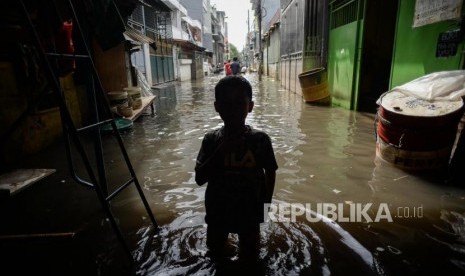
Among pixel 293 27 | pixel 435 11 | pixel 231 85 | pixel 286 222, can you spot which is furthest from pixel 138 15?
pixel 231 85

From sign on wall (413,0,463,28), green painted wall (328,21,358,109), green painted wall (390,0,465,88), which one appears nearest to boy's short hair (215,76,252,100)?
green painted wall (390,0,465,88)

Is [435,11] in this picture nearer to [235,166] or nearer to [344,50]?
[344,50]

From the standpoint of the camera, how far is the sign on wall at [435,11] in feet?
15.8

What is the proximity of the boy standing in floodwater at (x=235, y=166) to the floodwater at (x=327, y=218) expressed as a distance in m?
0.60

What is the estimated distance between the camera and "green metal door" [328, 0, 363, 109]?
9.22m

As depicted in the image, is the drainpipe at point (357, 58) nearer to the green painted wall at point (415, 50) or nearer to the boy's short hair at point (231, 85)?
the green painted wall at point (415, 50)

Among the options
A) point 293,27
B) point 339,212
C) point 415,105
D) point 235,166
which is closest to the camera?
point 235,166

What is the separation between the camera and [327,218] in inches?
131

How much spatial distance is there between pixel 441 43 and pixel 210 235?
5.45 metres

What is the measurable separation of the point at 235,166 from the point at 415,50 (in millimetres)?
5931

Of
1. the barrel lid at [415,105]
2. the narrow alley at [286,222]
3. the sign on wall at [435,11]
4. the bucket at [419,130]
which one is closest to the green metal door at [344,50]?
the sign on wall at [435,11]

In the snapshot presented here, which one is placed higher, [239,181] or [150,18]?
[150,18]

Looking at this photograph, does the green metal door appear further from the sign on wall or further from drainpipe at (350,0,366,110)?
the sign on wall

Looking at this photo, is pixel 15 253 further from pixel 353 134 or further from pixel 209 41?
pixel 209 41
